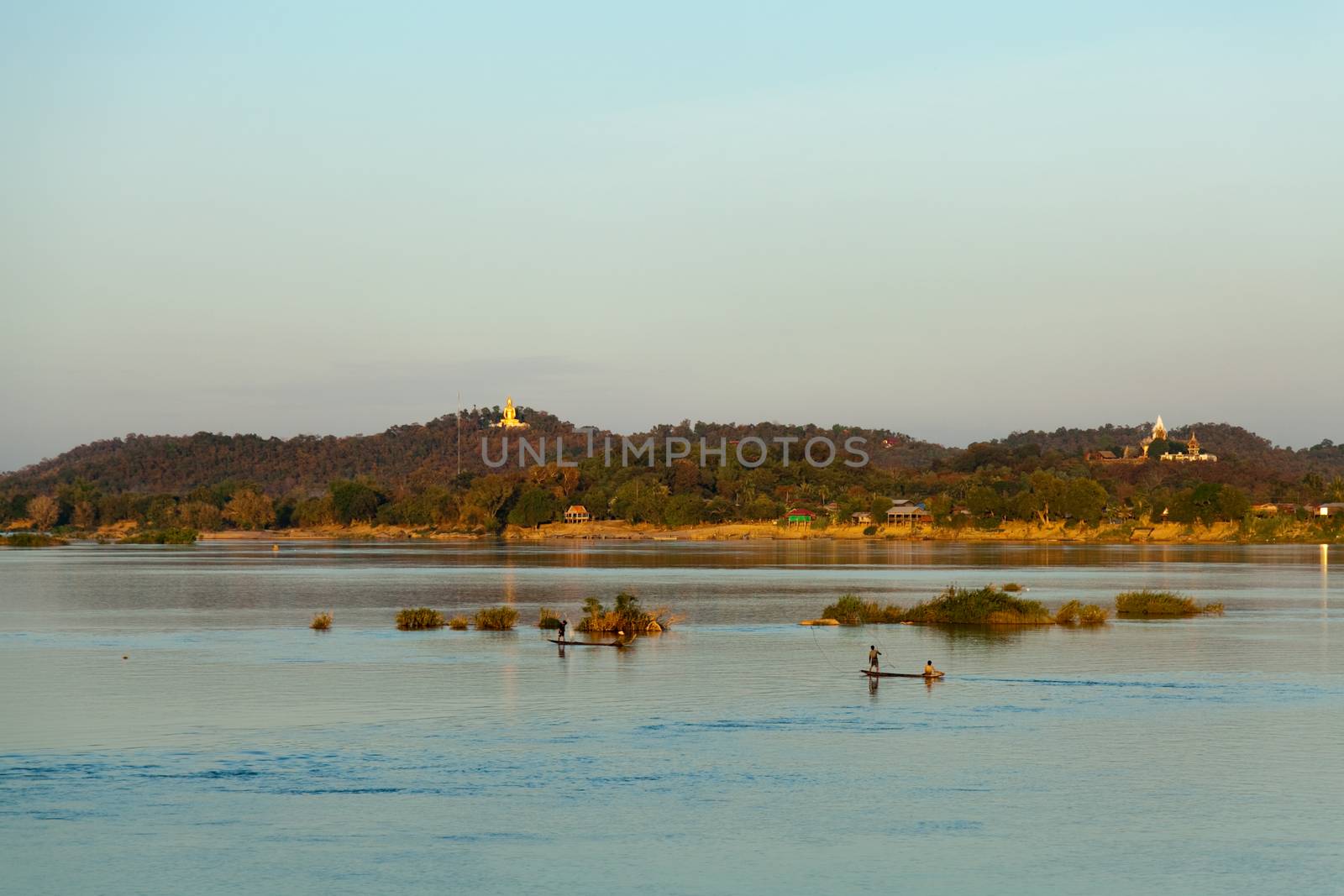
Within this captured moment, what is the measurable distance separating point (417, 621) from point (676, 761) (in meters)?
31.4

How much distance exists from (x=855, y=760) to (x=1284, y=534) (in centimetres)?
17004

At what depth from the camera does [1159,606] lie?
210 feet

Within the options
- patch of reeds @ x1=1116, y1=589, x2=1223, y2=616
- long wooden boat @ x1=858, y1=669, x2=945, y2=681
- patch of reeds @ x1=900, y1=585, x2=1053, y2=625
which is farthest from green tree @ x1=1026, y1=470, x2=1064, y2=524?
long wooden boat @ x1=858, y1=669, x2=945, y2=681

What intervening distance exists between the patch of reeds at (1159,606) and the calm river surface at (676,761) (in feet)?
12.9

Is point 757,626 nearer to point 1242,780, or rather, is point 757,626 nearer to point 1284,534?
point 1242,780

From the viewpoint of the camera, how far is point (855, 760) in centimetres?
2869

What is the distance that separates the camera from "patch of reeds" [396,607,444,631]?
191 ft

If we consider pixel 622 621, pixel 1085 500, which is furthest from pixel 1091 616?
pixel 1085 500

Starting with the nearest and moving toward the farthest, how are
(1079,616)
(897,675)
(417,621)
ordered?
(897,675) < (417,621) < (1079,616)

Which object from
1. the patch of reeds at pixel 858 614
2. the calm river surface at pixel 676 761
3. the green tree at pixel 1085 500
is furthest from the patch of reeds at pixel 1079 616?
the green tree at pixel 1085 500

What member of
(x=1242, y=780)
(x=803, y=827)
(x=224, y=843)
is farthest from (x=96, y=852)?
(x=1242, y=780)

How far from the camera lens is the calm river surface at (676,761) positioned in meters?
21.1

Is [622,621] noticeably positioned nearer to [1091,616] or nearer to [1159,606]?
[1091,616]

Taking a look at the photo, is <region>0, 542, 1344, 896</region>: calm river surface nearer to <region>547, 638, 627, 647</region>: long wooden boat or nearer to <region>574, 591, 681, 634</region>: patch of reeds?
<region>547, 638, 627, 647</region>: long wooden boat
